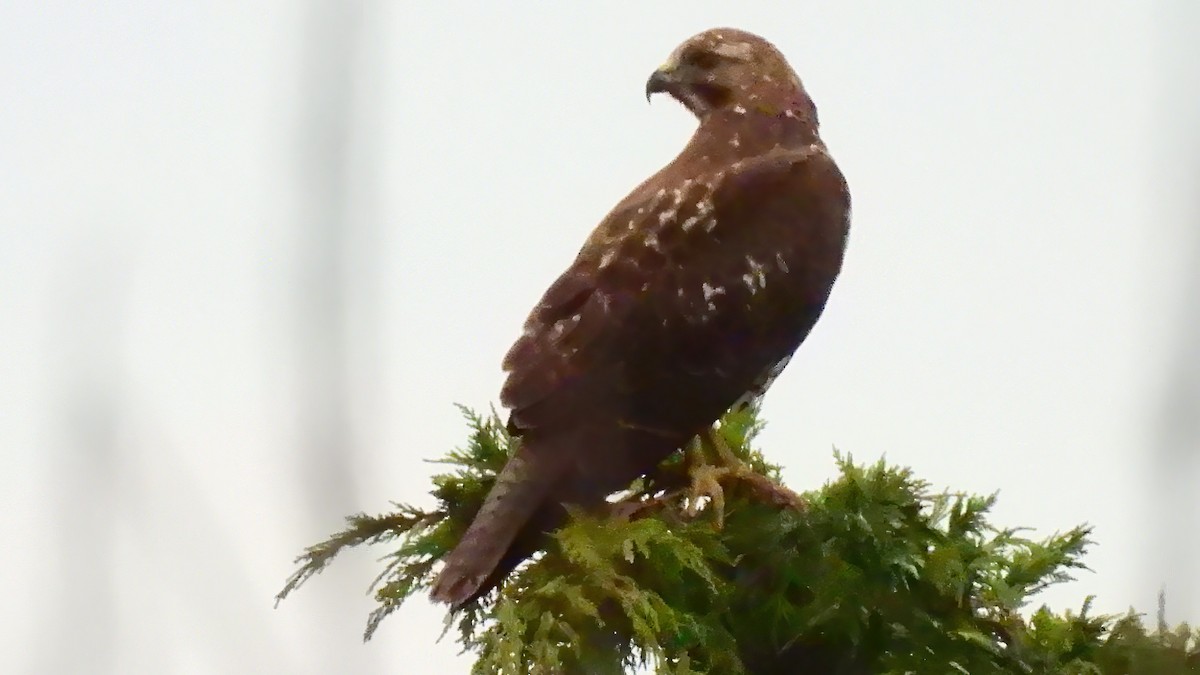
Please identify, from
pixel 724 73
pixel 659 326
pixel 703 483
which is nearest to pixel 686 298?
pixel 659 326

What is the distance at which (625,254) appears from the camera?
6.09 ft

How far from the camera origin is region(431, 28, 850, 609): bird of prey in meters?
1.66

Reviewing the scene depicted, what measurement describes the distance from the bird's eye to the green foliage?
95 centimetres

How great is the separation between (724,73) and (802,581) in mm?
1099

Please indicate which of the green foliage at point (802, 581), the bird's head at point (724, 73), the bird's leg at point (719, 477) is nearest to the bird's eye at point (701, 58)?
the bird's head at point (724, 73)

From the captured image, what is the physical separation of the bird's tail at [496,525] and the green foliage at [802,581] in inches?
2.4

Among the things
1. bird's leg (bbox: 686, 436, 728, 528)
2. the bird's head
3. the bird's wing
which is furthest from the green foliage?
the bird's head

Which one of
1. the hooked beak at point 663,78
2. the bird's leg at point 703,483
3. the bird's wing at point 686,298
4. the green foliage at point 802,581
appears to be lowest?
the green foliage at point 802,581

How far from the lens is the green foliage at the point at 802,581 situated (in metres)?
1.59

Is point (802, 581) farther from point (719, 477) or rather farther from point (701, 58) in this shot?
point (701, 58)

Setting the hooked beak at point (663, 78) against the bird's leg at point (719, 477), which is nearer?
the bird's leg at point (719, 477)

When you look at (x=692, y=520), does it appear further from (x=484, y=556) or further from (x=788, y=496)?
(x=484, y=556)

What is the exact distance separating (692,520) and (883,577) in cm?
33

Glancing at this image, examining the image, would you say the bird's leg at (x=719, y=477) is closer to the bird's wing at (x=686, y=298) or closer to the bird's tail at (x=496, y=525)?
the bird's wing at (x=686, y=298)
